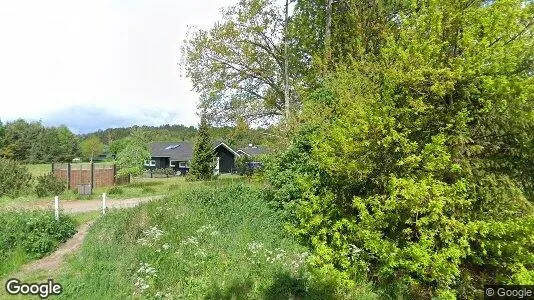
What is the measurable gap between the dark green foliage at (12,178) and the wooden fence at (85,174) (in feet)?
12.9

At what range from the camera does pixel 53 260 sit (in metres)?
8.63

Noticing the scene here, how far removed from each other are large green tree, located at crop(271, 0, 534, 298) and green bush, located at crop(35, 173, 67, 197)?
20.3m

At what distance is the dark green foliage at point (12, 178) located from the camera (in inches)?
795

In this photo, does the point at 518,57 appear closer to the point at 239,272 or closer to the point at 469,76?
the point at 469,76

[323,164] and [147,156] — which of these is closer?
A: [323,164]

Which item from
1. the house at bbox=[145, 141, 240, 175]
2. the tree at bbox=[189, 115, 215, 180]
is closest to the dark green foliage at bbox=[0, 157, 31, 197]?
the tree at bbox=[189, 115, 215, 180]

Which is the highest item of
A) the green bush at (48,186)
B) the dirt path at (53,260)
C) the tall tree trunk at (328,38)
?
the tall tree trunk at (328,38)

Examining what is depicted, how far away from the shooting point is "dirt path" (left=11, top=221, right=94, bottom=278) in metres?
7.96

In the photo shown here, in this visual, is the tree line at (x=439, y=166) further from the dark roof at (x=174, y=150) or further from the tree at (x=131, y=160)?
the dark roof at (x=174, y=150)

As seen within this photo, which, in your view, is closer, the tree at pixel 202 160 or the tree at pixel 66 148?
the tree at pixel 202 160

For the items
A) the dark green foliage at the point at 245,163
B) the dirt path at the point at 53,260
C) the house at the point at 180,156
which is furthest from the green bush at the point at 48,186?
the house at the point at 180,156

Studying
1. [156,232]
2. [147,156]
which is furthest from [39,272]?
[147,156]

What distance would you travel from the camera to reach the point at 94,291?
258 inches

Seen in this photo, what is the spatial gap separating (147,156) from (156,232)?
2630 centimetres
